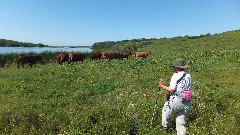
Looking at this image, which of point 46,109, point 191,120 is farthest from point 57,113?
point 191,120

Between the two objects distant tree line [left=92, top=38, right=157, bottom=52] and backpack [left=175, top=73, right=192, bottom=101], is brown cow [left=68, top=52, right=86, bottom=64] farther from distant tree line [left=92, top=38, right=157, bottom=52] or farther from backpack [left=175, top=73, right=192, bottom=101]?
distant tree line [left=92, top=38, right=157, bottom=52]

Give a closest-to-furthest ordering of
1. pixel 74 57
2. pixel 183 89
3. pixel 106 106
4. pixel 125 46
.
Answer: pixel 183 89, pixel 106 106, pixel 74 57, pixel 125 46

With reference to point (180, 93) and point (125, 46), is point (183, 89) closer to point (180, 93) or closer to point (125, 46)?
point (180, 93)

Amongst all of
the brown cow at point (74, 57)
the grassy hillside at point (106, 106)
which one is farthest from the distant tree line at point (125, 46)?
the grassy hillside at point (106, 106)

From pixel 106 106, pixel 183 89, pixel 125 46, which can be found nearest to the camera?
pixel 183 89

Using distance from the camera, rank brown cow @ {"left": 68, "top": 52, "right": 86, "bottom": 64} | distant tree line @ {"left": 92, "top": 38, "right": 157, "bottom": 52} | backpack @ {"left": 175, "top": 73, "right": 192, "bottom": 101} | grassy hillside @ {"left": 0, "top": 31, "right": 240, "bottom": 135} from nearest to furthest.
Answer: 1. backpack @ {"left": 175, "top": 73, "right": 192, "bottom": 101}
2. grassy hillside @ {"left": 0, "top": 31, "right": 240, "bottom": 135}
3. brown cow @ {"left": 68, "top": 52, "right": 86, "bottom": 64}
4. distant tree line @ {"left": 92, "top": 38, "right": 157, "bottom": 52}

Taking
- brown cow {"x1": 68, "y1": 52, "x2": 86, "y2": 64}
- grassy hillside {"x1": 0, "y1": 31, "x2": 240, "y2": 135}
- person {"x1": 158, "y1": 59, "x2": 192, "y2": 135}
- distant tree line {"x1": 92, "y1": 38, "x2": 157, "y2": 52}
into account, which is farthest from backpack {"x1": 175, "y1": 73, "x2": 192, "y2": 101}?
distant tree line {"x1": 92, "y1": 38, "x2": 157, "y2": 52}

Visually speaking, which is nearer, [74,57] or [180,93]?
[180,93]

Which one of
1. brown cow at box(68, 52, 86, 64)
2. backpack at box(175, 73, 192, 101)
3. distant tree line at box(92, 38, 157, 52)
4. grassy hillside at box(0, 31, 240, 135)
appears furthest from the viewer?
distant tree line at box(92, 38, 157, 52)

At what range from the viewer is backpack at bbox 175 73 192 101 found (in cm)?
922

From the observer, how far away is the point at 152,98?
1329 cm

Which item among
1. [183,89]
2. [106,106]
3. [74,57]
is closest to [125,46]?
[74,57]

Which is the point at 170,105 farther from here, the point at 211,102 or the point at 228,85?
the point at 228,85

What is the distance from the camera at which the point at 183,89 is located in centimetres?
922
